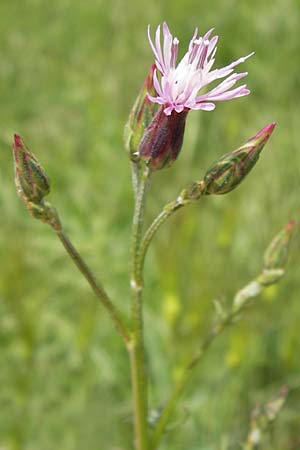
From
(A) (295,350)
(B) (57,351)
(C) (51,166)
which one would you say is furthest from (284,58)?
(B) (57,351)

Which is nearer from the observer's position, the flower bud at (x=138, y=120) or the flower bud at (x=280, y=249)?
the flower bud at (x=138, y=120)

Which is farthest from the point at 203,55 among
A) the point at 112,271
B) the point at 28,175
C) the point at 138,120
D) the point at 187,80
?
the point at 112,271

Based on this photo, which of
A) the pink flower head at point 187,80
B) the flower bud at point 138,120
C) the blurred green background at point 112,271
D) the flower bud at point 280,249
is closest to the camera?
the pink flower head at point 187,80

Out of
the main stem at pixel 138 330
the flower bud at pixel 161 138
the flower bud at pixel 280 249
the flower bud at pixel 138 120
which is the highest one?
the flower bud at pixel 138 120

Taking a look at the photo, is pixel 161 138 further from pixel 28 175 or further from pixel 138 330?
pixel 138 330

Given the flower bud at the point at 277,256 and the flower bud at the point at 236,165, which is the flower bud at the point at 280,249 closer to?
the flower bud at the point at 277,256

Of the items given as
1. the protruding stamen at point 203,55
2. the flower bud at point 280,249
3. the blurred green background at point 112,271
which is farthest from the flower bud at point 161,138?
the blurred green background at point 112,271

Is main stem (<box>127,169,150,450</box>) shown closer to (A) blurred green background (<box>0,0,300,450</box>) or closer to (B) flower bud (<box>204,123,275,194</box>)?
(B) flower bud (<box>204,123,275,194</box>)
